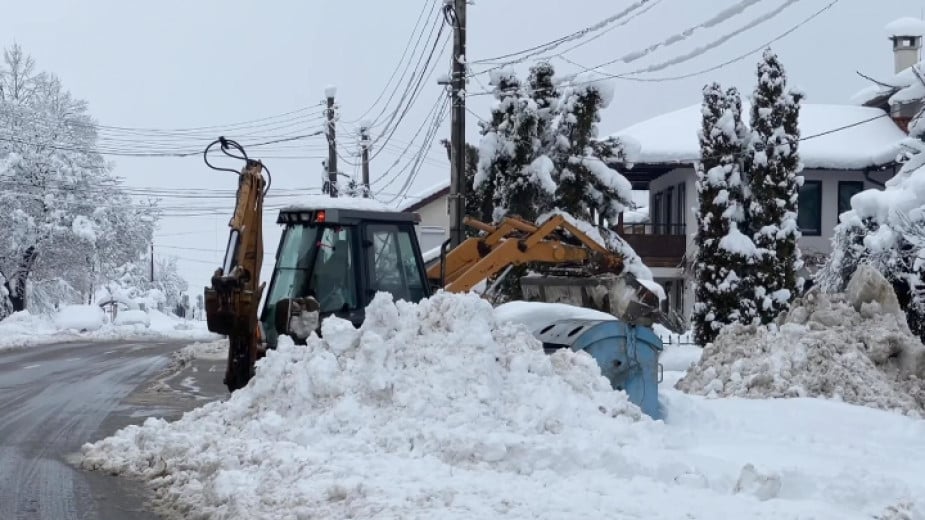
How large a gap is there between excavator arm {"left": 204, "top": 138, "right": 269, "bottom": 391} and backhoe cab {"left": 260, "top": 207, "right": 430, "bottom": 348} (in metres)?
0.51

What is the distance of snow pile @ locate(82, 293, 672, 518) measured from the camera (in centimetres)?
844

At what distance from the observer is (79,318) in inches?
1911

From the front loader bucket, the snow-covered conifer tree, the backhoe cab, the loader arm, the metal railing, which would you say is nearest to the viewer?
the backhoe cab

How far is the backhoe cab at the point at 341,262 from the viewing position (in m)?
14.4

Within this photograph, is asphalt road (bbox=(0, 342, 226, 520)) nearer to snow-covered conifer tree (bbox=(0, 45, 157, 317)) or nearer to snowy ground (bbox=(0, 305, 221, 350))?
snowy ground (bbox=(0, 305, 221, 350))

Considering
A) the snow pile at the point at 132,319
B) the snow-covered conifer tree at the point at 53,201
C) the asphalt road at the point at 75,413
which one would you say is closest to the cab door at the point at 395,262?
the asphalt road at the point at 75,413

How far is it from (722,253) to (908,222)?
853 cm

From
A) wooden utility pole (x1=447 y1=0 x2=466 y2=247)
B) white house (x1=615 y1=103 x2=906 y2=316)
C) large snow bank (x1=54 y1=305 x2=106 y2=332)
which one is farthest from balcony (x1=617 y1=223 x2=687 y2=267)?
large snow bank (x1=54 y1=305 x2=106 y2=332)

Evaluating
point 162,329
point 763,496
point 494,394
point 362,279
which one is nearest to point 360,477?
point 494,394

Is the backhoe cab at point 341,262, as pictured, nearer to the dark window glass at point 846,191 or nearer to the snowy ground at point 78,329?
the snowy ground at point 78,329

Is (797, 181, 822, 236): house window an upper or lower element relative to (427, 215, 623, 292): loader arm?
upper

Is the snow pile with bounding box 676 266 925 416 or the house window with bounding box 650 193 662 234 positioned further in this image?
the house window with bounding box 650 193 662 234

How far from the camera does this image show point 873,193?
2123 cm

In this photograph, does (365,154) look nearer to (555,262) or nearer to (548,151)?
(548,151)
